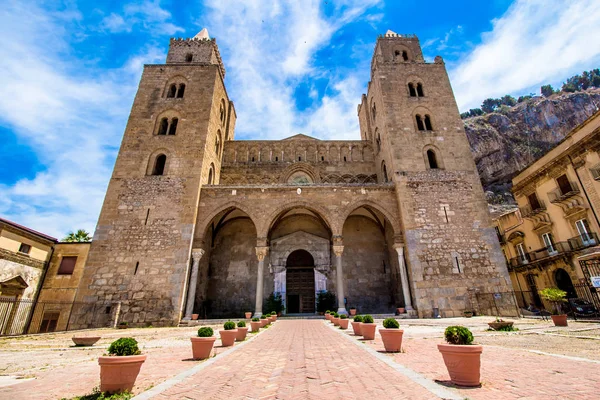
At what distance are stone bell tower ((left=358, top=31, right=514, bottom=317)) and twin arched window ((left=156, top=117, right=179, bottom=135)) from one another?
14.5 meters

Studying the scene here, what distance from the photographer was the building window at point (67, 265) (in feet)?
63.2

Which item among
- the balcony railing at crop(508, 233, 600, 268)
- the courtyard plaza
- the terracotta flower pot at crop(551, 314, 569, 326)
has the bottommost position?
the courtyard plaza

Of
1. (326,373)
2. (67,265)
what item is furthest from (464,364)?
(67,265)

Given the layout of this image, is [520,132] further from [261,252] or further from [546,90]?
[261,252]

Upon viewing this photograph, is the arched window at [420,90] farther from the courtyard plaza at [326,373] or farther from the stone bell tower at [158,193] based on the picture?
the courtyard plaza at [326,373]

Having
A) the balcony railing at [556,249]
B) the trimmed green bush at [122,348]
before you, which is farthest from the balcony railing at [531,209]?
the trimmed green bush at [122,348]

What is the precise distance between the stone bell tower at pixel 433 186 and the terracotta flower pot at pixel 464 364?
1259cm

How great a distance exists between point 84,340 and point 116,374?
6.22 meters

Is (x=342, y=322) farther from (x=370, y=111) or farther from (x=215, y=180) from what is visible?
(x=370, y=111)

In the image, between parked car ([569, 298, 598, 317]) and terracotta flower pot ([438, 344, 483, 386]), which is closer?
terracotta flower pot ([438, 344, 483, 386])

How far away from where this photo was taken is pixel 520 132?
4438 cm

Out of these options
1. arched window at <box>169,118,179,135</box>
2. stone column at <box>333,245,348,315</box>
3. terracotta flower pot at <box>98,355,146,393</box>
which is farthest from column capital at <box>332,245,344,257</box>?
terracotta flower pot at <box>98,355,146,393</box>

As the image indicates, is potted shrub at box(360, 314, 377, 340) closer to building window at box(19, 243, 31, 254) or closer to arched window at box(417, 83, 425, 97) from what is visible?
arched window at box(417, 83, 425, 97)

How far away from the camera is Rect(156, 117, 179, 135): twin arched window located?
19469 millimetres
